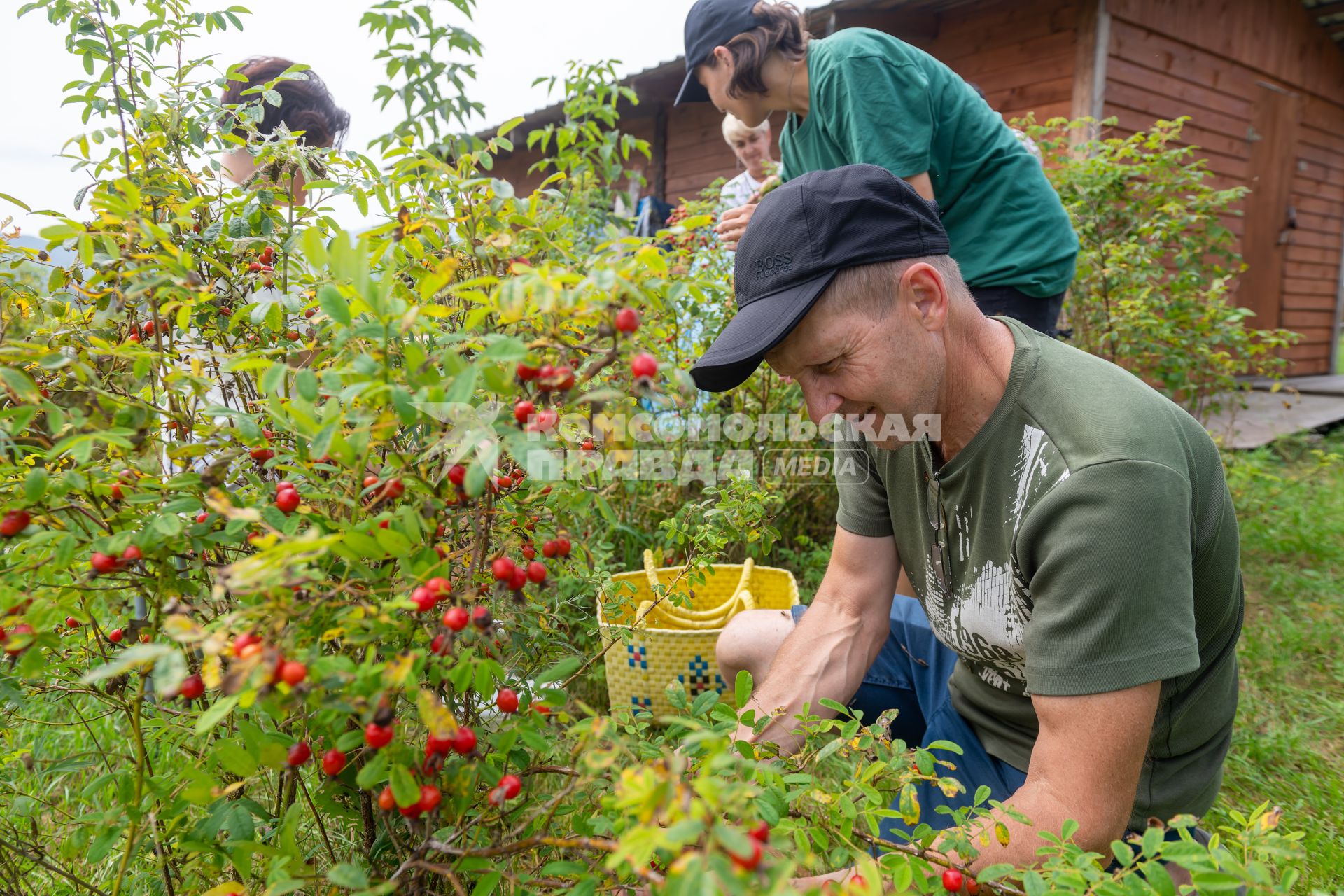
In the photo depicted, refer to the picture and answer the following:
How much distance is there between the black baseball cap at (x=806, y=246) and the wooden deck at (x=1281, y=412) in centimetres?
474

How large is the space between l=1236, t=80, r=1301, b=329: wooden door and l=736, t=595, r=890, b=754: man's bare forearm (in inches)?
301

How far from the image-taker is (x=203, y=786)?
2.81 feet

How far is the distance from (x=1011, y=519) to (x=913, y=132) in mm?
1178

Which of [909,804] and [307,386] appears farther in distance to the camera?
[909,804]

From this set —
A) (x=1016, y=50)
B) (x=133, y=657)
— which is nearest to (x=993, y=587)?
(x=133, y=657)

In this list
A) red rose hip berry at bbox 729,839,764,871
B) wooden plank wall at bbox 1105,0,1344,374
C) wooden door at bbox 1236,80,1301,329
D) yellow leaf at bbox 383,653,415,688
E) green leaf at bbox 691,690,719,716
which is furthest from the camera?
wooden door at bbox 1236,80,1301,329

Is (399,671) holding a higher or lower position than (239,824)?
higher

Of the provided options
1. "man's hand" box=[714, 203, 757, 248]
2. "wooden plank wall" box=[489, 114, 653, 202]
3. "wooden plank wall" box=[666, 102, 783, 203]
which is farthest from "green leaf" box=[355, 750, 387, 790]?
"wooden plank wall" box=[489, 114, 653, 202]

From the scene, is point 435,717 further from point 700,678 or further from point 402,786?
A: point 700,678

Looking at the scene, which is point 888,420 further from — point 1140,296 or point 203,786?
point 1140,296

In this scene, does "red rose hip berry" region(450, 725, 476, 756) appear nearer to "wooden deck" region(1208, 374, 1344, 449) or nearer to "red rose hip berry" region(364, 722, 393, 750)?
"red rose hip berry" region(364, 722, 393, 750)

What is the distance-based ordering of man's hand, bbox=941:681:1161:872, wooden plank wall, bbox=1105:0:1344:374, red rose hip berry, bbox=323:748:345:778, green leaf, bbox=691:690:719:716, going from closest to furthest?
red rose hip berry, bbox=323:748:345:778
green leaf, bbox=691:690:719:716
man's hand, bbox=941:681:1161:872
wooden plank wall, bbox=1105:0:1344:374

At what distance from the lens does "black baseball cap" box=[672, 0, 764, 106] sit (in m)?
2.25

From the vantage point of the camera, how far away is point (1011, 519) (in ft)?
4.19
